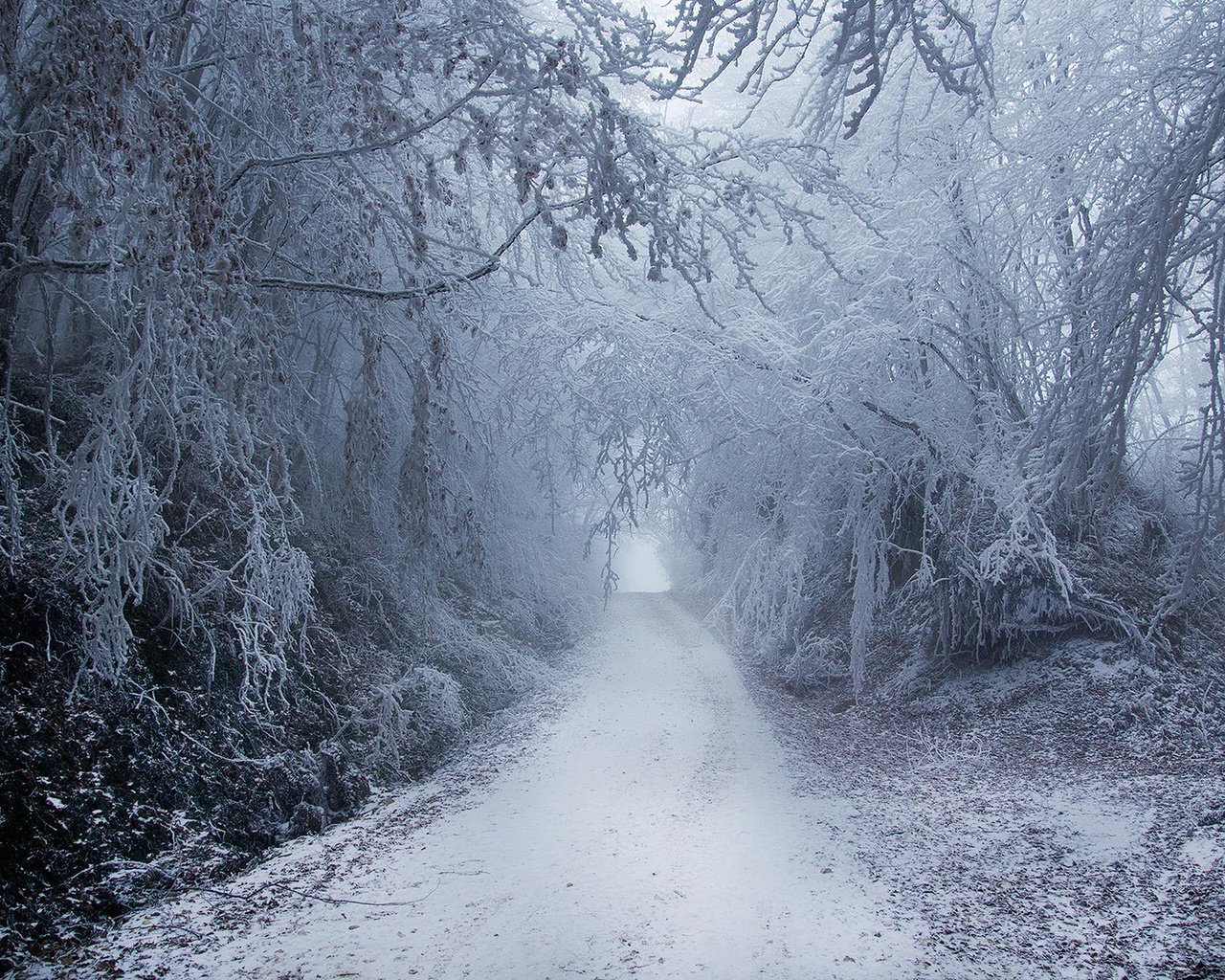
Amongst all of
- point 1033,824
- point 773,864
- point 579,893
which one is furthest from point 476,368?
point 1033,824

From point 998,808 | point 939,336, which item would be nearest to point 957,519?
point 939,336

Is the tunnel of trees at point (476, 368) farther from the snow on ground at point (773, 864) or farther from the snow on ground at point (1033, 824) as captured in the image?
the snow on ground at point (1033, 824)

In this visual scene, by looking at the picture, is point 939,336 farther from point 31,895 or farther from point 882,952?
point 31,895

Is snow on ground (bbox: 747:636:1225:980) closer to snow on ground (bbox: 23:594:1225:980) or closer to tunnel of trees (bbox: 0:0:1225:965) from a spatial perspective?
snow on ground (bbox: 23:594:1225:980)

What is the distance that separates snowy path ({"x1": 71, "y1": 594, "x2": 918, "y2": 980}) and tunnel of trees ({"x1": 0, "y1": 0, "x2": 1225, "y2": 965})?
1.80 feet

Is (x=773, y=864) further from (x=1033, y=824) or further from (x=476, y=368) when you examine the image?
(x=476, y=368)

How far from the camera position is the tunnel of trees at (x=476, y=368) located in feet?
11.2

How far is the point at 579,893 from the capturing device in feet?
13.2

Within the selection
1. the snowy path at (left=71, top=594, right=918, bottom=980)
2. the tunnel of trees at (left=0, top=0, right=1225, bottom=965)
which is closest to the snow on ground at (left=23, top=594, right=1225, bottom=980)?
the snowy path at (left=71, top=594, right=918, bottom=980)

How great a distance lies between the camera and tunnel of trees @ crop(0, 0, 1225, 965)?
342cm

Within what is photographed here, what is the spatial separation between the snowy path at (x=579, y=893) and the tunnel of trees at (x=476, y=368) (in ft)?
1.80

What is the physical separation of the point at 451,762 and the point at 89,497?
12.8 ft

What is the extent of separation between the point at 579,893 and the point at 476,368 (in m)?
5.60

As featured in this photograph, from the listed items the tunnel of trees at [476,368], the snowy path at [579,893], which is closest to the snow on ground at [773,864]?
the snowy path at [579,893]
